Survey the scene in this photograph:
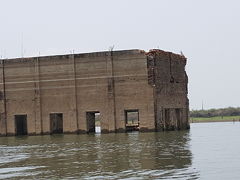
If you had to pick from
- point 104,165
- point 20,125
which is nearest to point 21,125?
point 20,125

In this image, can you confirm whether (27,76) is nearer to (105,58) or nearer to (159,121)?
(105,58)

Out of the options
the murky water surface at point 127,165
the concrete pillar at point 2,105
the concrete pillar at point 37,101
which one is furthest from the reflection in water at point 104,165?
the concrete pillar at point 2,105

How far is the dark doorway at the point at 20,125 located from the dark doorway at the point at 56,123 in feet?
11.1

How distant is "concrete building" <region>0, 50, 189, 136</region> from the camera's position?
46531mm

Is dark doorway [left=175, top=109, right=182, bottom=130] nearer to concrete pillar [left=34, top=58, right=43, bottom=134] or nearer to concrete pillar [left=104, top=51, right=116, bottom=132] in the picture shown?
concrete pillar [left=104, top=51, right=116, bottom=132]

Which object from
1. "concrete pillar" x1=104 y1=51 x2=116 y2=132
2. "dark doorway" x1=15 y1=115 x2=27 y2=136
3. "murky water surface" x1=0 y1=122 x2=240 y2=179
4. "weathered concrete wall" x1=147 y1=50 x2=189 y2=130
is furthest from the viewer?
"dark doorway" x1=15 y1=115 x2=27 y2=136

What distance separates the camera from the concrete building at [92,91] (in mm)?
46531

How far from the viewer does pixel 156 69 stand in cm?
4694

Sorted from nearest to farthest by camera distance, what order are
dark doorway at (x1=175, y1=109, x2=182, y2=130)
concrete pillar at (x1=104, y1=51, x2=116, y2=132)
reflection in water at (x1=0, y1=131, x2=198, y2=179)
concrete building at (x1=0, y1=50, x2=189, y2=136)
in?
reflection in water at (x1=0, y1=131, x2=198, y2=179) → concrete building at (x1=0, y1=50, x2=189, y2=136) → concrete pillar at (x1=104, y1=51, x2=116, y2=132) → dark doorway at (x1=175, y1=109, x2=182, y2=130)

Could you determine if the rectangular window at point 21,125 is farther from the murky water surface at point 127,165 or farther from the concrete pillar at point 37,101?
the murky water surface at point 127,165

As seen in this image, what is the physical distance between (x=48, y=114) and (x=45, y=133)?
176 cm

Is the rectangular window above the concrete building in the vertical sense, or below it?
below

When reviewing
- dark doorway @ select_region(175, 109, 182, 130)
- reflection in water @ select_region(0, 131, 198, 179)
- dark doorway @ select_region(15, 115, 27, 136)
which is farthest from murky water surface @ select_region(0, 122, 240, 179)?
dark doorway @ select_region(175, 109, 182, 130)

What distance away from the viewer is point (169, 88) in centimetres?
4994
